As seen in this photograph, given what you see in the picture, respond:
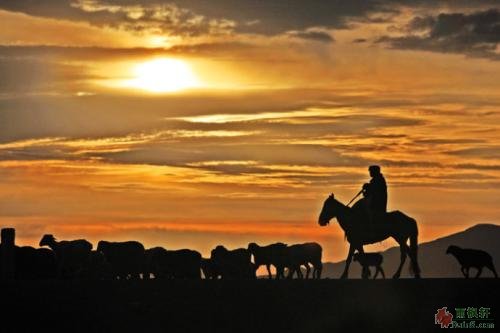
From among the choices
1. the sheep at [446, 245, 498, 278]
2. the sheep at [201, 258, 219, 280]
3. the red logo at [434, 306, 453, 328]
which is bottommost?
the red logo at [434, 306, 453, 328]

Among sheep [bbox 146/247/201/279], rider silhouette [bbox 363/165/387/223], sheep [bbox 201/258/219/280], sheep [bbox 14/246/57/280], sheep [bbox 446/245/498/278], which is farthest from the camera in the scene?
sheep [bbox 201/258/219/280]

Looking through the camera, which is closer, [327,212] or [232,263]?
[327,212]

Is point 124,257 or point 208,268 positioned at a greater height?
point 208,268

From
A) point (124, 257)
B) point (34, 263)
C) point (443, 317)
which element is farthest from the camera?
point (124, 257)

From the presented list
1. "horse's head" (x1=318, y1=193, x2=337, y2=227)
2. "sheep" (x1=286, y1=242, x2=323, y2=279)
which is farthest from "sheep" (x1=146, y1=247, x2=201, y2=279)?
"horse's head" (x1=318, y1=193, x2=337, y2=227)

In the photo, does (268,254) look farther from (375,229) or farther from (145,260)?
(375,229)

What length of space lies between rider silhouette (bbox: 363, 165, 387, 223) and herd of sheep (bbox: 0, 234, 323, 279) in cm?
1477

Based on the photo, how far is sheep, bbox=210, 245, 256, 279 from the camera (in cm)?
7875

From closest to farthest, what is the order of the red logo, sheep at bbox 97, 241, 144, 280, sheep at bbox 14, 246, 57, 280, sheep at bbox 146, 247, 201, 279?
the red logo, sheep at bbox 14, 246, 57, 280, sheep at bbox 97, 241, 144, 280, sheep at bbox 146, 247, 201, 279

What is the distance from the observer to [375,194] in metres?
56.3

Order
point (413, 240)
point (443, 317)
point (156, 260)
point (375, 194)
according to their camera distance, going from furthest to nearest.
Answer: point (156, 260), point (413, 240), point (375, 194), point (443, 317)

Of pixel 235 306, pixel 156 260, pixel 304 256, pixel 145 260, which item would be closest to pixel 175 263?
pixel 156 260

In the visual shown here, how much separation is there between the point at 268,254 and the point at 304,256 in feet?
7.17

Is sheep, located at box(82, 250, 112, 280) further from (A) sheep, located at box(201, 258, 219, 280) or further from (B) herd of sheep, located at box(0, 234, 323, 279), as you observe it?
(A) sheep, located at box(201, 258, 219, 280)
